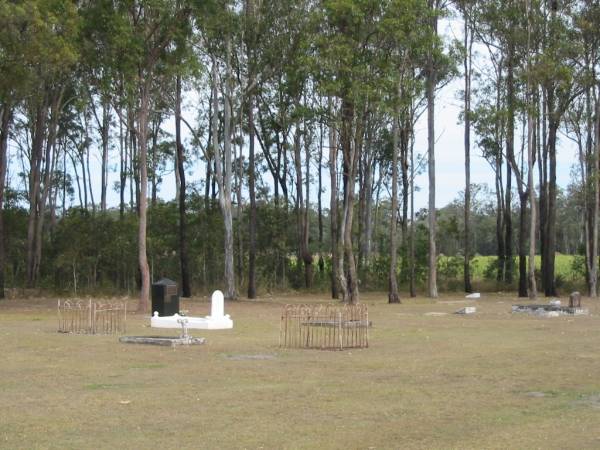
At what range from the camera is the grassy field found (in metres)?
8.81

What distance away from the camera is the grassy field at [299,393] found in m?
8.81

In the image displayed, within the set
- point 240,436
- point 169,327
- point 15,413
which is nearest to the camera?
point 240,436

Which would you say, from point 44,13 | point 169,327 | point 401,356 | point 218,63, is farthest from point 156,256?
point 401,356

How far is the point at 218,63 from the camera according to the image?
40250 mm

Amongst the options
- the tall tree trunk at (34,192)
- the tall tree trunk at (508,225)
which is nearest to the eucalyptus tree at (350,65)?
the tall tree trunk at (34,192)

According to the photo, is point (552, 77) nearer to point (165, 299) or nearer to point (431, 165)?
point (431, 165)

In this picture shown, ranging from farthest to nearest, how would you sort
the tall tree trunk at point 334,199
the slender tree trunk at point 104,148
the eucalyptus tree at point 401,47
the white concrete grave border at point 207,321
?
the slender tree trunk at point 104,148 → the tall tree trunk at point 334,199 → the eucalyptus tree at point 401,47 → the white concrete grave border at point 207,321

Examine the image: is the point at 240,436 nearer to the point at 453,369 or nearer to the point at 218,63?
the point at 453,369

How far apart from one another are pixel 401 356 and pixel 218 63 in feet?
87.9

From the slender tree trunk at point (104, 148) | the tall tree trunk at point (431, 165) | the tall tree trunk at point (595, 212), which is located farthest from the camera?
the slender tree trunk at point (104, 148)

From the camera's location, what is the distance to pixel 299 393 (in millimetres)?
11570

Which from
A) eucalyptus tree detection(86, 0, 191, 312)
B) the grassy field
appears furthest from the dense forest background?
the grassy field

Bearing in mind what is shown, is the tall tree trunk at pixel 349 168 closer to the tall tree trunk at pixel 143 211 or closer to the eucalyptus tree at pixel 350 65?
the eucalyptus tree at pixel 350 65

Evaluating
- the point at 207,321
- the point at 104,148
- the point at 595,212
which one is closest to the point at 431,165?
the point at 595,212
